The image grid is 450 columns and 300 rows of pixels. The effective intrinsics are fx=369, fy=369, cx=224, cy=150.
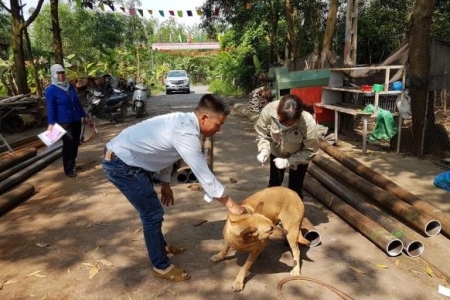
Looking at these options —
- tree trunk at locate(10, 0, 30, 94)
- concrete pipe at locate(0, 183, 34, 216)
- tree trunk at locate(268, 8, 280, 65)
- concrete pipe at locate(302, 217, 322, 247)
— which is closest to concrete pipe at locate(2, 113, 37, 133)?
tree trunk at locate(10, 0, 30, 94)

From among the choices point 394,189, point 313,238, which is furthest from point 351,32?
point 313,238

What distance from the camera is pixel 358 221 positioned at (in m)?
4.05

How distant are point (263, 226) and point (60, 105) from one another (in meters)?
4.37

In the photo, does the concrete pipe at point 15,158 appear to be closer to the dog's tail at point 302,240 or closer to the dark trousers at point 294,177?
the dark trousers at point 294,177

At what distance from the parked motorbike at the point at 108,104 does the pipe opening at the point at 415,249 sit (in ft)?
33.2

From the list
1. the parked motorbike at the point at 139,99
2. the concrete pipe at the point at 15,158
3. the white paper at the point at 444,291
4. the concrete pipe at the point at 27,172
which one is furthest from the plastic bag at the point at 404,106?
the parked motorbike at the point at 139,99

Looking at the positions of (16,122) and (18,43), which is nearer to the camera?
(16,122)

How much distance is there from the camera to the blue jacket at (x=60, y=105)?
226 inches

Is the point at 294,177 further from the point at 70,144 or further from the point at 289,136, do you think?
the point at 70,144

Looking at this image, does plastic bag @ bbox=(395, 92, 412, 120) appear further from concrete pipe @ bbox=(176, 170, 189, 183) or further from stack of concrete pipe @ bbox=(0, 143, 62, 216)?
stack of concrete pipe @ bbox=(0, 143, 62, 216)

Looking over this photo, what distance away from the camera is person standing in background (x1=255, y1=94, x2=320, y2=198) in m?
3.40

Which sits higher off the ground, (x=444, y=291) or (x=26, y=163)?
(x=26, y=163)

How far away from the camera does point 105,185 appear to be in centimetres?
574

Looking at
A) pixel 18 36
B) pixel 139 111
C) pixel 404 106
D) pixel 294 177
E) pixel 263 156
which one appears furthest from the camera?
pixel 139 111
